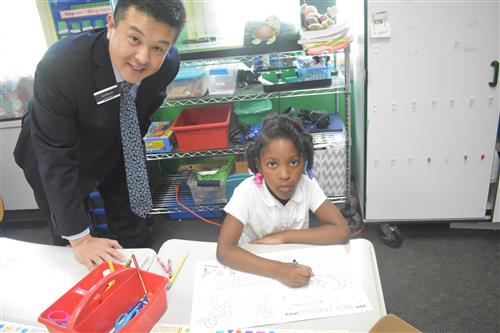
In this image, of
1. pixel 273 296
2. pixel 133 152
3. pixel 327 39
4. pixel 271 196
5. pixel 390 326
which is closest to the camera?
pixel 390 326

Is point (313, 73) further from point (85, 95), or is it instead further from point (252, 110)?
point (85, 95)

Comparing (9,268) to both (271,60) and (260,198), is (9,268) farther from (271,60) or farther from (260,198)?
(271,60)

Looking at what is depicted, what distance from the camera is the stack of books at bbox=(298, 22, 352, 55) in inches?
73.1

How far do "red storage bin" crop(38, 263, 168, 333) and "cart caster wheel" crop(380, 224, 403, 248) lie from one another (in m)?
1.54

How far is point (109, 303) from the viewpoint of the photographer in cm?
80

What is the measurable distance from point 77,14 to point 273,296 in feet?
6.74

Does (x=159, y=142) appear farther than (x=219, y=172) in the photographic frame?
No

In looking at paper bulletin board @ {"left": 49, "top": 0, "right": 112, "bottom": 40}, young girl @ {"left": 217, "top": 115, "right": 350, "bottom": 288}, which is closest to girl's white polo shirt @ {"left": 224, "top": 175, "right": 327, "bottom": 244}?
young girl @ {"left": 217, "top": 115, "right": 350, "bottom": 288}

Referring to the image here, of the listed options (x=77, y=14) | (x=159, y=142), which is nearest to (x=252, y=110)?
(x=159, y=142)

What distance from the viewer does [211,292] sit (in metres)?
0.91

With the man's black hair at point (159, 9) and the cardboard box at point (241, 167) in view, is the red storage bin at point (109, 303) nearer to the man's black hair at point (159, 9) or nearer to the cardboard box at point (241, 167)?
the man's black hair at point (159, 9)

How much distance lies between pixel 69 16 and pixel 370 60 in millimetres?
1687

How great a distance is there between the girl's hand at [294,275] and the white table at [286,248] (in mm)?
105

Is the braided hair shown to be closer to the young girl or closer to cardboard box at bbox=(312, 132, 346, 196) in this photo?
the young girl
